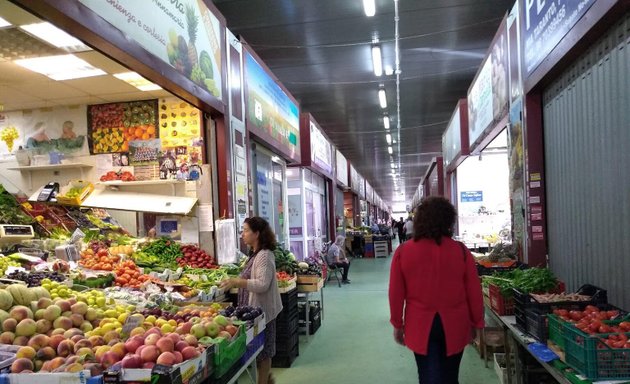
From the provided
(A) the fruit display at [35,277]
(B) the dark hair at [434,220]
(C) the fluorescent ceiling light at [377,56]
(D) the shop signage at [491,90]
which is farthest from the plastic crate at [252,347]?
(C) the fluorescent ceiling light at [377,56]

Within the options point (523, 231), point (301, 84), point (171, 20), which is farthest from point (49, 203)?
point (301, 84)

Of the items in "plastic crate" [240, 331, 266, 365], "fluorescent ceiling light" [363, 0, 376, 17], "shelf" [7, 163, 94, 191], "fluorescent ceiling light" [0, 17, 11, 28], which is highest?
"fluorescent ceiling light" [363, 0, 376, 17]

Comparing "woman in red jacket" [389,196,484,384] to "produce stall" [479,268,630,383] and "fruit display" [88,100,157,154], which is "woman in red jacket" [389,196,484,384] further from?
"fruit display" [88,100,157,154]

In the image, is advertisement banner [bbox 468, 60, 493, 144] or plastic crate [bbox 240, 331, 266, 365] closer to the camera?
plastic crate [bbox 240, 331, 266, 365]

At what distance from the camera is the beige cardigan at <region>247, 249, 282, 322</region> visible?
4117 millimetres

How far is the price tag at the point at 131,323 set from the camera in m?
2.89

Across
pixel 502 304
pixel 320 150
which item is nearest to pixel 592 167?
pixel 502 304

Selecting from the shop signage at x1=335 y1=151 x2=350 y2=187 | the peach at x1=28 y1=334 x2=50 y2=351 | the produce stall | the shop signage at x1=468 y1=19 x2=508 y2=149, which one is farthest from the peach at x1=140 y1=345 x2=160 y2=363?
the shop signage at x1=335 y1=151 x2=350 y2=187

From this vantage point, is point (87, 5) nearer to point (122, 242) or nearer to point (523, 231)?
point (122, 242)

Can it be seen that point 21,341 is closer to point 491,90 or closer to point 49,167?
point 49,167

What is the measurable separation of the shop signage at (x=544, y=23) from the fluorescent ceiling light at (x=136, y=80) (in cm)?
403

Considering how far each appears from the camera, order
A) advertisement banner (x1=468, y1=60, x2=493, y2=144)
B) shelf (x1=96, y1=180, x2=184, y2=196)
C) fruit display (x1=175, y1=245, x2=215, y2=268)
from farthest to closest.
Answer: advertisement banner (x1=468, y1=60, x2=493, y2=144) → shelf (x1=96, y1=180, x2=184, y2=196) → fruit display (x1=175, y1=245, x2=215, y2=268)

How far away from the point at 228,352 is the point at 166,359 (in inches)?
22.7

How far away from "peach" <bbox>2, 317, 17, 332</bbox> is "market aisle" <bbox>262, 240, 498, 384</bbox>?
2.84 m
